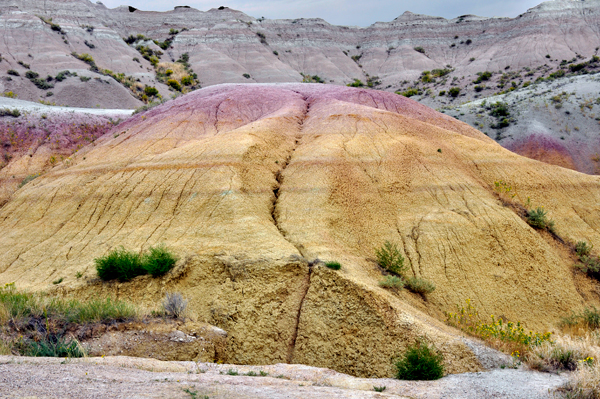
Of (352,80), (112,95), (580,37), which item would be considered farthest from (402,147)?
(580,37)

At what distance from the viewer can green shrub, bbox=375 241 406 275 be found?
37.0ft

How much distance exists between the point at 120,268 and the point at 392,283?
23.2 feet

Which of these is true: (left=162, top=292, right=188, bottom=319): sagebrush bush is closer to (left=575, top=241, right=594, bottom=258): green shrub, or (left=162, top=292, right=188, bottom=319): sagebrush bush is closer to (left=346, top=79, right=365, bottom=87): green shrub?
(left=575, top=241, right=594, bottom=258): green shrub

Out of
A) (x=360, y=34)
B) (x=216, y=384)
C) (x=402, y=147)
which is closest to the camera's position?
(x=216, y=384)

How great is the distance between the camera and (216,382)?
583cm

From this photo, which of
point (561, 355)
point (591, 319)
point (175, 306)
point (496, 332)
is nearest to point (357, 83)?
point (591, 319)

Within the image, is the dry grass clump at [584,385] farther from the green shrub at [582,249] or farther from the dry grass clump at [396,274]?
the green shrub at [582,249]

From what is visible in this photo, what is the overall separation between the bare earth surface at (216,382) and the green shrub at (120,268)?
3865 mm

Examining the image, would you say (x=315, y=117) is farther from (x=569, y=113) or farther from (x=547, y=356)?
(x=569, y=113)

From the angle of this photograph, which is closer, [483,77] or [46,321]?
[46,321]

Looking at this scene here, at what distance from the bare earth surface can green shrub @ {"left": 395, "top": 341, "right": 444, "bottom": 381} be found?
8.2 inches

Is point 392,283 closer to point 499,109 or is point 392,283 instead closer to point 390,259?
point 390,259

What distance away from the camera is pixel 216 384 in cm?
570

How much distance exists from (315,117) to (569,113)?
2791 cm
